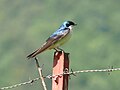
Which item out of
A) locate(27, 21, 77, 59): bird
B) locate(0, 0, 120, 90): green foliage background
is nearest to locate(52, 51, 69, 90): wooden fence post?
locate(27, 21, 77, 59): bird

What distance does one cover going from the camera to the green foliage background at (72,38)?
366 ft

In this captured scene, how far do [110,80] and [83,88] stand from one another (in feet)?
14.9

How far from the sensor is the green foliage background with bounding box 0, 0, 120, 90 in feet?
366

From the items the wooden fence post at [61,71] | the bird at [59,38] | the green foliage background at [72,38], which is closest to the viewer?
the wooden fence post at [61,71]

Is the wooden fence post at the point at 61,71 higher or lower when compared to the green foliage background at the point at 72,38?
lower

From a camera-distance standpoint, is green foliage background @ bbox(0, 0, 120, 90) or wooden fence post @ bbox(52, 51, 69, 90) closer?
wooden fence post @ bbox(52, 51, 69, 90)

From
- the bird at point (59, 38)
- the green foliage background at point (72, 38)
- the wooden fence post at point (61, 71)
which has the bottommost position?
the wooden fence post at point (61, 71)

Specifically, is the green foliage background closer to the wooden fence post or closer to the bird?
the bird

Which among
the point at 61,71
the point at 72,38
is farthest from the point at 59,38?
the point at 72,38

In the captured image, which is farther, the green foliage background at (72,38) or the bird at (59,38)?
the green foliage background at (72,38)

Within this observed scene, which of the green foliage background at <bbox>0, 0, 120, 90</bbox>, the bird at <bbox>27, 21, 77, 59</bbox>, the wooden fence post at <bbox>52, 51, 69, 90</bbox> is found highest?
the green foliage background at <bbox>0, 0, 120, 90</bbox>

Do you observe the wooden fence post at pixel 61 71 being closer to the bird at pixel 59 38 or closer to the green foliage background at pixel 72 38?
the bird at pixel 59 38

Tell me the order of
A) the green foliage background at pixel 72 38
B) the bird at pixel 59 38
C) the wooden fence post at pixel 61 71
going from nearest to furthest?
the wooden fence post at pixel 61 71
the bird at pixel 59 38
the green foliage background at pixel 72 38

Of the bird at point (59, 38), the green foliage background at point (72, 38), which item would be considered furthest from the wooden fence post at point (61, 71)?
the green foliage background at point (72, 38)
